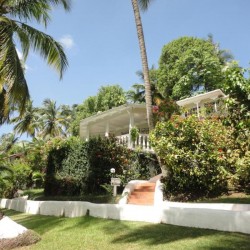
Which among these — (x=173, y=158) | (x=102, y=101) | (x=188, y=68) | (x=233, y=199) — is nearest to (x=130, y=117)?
(x=173, y=158)

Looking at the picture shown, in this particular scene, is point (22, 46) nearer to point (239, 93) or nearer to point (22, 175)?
point (239, 93)

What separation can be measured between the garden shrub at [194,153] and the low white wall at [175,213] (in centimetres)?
127

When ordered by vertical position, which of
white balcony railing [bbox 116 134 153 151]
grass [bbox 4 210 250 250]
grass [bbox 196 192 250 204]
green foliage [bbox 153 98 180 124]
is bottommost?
grass [bbox 4 210 250 250]

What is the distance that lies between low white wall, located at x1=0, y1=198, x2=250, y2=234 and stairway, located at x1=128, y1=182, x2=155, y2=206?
1.46 m

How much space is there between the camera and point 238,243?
23.1ft

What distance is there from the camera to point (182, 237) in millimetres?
8008

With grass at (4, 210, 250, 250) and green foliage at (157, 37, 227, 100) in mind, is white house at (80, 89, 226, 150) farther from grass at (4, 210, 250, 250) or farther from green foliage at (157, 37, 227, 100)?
green foliage at (157, 37, 227, 100)

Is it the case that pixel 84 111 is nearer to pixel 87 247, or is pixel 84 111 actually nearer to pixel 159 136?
pixel 159 136

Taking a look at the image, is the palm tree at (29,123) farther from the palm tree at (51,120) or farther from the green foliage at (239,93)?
the green foliage at (239,93)

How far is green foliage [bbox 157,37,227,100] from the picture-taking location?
35156 mm

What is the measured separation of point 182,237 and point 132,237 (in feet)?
4.39

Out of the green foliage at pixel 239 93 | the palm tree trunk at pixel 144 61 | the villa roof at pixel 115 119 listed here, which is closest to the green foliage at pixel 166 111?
the villa roof at pixel 115 119

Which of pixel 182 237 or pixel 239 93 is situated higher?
pixel 239 93

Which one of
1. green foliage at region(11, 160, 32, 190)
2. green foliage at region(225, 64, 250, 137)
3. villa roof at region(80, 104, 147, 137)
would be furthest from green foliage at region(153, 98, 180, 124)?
green foliage at region(11, 160, 32, 190)
